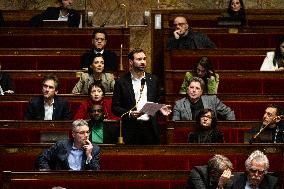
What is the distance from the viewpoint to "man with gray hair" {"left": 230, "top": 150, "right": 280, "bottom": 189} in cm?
439

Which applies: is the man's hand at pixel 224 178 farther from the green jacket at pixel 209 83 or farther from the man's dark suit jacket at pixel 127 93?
the green jacket at pixel 209 83

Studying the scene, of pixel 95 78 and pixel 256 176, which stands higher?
pixel 95 78

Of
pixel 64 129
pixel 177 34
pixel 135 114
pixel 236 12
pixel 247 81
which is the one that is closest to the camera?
pixel 135 114

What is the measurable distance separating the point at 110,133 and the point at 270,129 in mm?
736

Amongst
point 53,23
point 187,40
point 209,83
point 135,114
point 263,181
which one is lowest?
point 263,181

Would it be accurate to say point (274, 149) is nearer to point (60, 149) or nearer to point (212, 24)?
point (60, 149)

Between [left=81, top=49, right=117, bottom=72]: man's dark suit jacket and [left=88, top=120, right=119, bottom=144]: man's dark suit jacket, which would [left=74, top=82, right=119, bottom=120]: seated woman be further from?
[left=81, top=49, right=117, bottom=72]: man's dark suit jacket

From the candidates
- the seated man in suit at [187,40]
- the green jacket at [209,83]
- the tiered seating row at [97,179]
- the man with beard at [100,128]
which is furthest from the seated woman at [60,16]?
the tiered seating row at [97,179]

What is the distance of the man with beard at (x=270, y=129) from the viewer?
5.10m

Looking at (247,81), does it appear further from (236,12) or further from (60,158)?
(60,158)

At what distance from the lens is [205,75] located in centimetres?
581

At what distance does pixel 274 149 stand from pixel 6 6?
129 inches

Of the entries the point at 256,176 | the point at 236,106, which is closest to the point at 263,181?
the point at 256,176

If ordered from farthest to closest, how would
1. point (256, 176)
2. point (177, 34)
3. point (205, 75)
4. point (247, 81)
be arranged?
1. point (177, 34)
2. point (247, 81)
3. point (205, 75)
4. point (256, 176)
